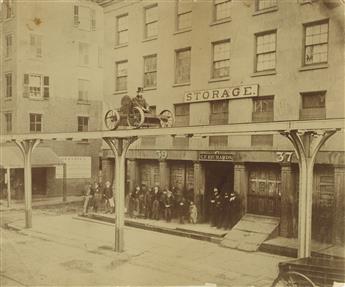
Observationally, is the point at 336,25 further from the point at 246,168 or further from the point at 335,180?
the point at 246,168

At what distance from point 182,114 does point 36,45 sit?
3.77m

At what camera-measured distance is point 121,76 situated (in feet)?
30.2

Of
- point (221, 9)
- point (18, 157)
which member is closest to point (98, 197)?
point (18, 157)

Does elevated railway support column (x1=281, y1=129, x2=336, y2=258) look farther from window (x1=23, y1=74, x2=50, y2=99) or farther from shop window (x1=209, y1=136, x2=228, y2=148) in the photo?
window (x1=23, y1=74, x2=50, y2=99)

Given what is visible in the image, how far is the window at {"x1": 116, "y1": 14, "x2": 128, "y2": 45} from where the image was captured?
8945 millimetres

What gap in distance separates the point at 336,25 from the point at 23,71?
7030mm

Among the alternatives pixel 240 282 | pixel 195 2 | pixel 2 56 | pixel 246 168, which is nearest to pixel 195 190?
pixel 246 168

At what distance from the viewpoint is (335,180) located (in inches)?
271

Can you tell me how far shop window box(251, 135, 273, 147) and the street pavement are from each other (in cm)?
209

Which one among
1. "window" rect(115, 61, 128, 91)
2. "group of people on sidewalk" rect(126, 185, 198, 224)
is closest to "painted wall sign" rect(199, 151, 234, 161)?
"group of people on sidewalk" rect(126, 185, 198, 224)

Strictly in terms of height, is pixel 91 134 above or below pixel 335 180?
above

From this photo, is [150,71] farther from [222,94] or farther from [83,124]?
[83,124]

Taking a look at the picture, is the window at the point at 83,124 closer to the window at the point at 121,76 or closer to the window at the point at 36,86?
the window at the point at 36,86

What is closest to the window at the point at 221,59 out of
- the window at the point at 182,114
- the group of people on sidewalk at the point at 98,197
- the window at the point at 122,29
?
the window at the point at 182,114
